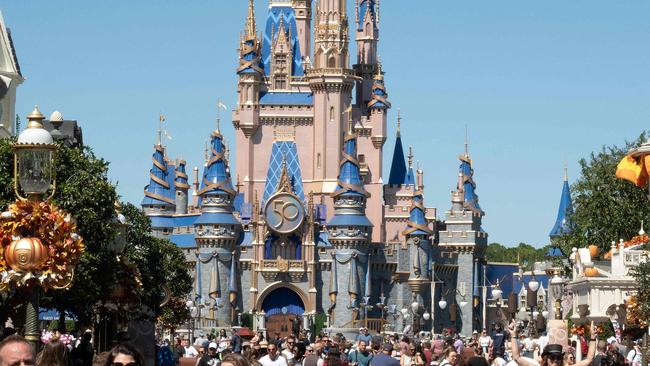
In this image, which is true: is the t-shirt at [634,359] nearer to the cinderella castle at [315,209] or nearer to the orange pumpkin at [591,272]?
the orange pumpkin at [591,272]

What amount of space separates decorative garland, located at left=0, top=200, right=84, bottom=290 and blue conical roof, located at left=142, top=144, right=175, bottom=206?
117m

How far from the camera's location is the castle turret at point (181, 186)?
476 ft

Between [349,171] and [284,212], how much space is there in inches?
220

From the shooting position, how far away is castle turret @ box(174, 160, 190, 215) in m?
145

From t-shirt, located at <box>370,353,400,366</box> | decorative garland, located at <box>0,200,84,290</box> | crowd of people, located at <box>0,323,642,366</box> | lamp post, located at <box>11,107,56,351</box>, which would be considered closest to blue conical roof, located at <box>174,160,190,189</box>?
crowd of people, located at <box>0,323,642,366</box>

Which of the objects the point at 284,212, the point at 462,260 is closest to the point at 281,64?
the point at 284,212

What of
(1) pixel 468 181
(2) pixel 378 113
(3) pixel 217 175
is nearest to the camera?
(3) pixel 217 175

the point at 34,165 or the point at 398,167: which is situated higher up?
the point at 398,167

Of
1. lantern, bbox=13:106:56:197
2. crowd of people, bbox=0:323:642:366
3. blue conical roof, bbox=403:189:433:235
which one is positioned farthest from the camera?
blue conical roof, bbox=403:189:433:235

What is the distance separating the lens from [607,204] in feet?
240

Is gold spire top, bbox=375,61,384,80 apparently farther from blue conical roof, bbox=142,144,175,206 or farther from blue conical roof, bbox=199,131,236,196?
blue conical roof, bbox=142,144,175,206

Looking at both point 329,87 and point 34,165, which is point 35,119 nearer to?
point 34,165

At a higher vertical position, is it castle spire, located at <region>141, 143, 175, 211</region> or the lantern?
castle spire, located at <region>141, 143, 175, 211</region>

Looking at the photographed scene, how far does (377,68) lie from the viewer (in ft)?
460
